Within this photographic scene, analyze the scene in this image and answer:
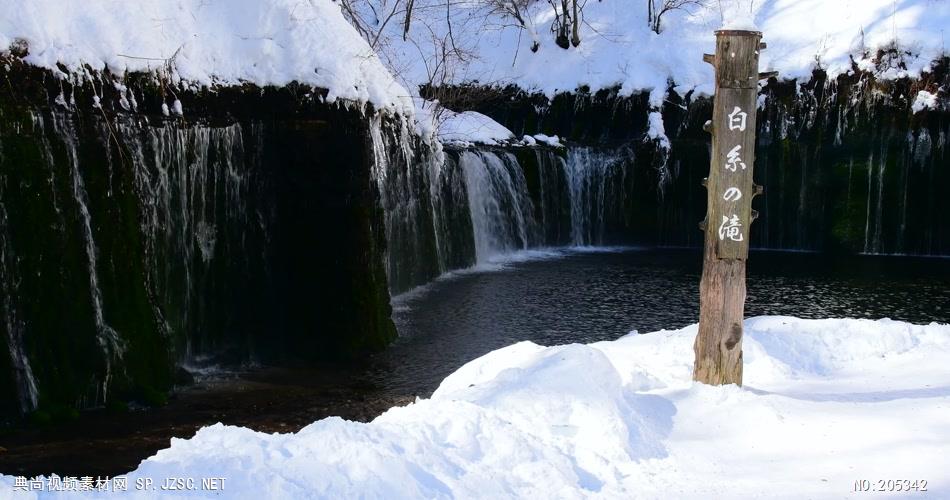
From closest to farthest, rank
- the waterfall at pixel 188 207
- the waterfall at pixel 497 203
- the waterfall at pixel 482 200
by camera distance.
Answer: the waterfall at pixel 188 207 < the waterfall at pixel 482 200 < the waterfall at pixel 497 203

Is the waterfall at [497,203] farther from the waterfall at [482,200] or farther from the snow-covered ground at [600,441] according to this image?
the snow-covered ground at [600,441]

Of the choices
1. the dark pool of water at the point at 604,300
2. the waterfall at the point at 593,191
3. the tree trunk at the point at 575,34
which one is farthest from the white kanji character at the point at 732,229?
the tree trunk at the point at 575,34

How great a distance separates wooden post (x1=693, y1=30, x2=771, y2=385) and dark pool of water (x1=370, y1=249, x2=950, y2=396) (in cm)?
380

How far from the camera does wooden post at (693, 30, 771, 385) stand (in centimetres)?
646

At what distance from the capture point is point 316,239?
1117 centimetres

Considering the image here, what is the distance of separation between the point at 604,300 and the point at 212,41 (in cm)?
704

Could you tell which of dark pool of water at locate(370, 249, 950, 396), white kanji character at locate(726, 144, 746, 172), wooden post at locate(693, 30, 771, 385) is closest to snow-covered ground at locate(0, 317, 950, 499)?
wooden post at locate(693, 30, 771, 385)

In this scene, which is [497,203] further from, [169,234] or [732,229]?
[732,229]

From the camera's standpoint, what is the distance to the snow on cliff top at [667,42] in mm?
22094

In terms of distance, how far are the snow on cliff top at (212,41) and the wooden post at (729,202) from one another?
5.76 meters

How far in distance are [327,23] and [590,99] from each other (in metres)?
13.1

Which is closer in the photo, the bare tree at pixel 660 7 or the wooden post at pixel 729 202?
the wooden post at pixel 729 202

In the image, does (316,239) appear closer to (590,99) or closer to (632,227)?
(632,227)

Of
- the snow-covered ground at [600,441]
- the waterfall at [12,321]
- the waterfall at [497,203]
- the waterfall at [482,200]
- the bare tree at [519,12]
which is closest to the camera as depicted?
the snow-covered ground at [600,441]
